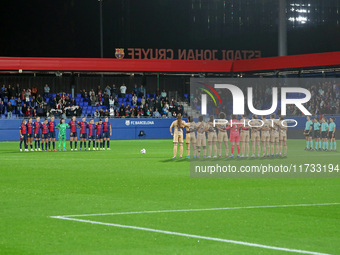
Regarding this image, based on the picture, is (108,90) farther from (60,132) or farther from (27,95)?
(60,132)

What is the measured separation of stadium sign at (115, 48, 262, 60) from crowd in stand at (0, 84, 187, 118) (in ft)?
18.8

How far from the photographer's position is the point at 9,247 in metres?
9.60

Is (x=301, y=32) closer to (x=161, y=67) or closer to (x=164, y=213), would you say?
(x=161, y=67)

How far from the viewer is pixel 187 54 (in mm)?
63219

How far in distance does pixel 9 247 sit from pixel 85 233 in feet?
4.92

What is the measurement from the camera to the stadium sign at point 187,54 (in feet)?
203

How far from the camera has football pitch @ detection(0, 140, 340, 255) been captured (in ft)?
31.7

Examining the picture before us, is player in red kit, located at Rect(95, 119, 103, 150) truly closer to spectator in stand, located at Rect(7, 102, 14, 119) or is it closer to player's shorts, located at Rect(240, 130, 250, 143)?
player's shorts, located at Rect(240, 130, 250, 143)

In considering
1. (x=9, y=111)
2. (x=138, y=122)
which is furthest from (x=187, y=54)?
(x=9, y=111)

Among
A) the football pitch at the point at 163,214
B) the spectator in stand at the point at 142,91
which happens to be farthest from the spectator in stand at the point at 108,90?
the football pitch at the point at 163,214

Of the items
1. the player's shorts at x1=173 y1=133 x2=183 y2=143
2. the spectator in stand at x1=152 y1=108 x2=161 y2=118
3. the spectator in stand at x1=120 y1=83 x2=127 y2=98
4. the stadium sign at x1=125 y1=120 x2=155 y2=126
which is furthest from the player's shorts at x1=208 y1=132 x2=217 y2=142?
the spectator in stand at x1=120 y1=83 x2=127 y2=98

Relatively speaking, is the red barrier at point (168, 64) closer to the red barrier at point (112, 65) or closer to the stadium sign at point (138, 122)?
the red barrier at point (112, 65)

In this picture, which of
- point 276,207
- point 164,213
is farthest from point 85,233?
point 276,207

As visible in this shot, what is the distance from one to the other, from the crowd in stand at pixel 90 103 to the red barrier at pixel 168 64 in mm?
1736
